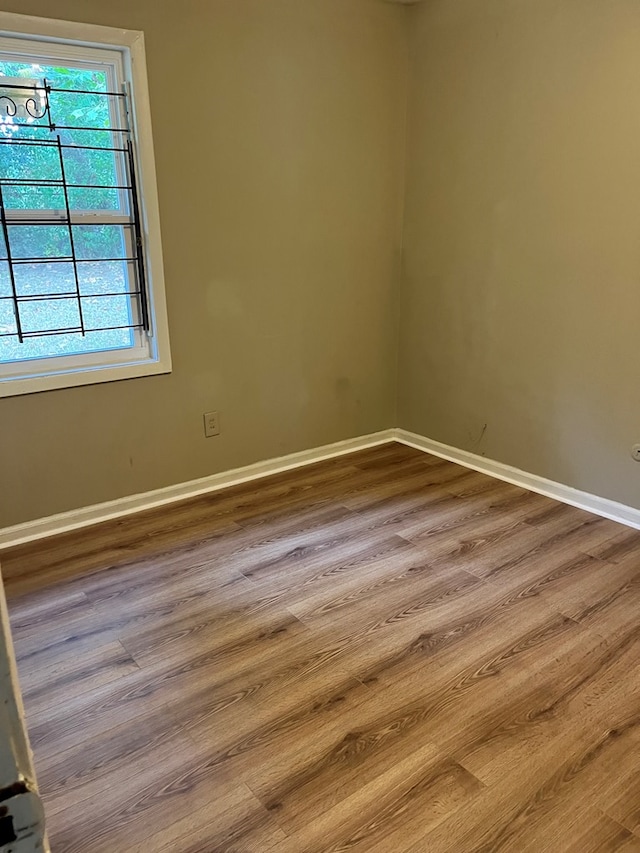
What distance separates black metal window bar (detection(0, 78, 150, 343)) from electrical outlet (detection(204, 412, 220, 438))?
0.55m

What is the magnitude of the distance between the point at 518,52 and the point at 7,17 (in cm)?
210

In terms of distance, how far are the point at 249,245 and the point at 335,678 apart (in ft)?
6.63

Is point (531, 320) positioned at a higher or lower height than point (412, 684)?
higher

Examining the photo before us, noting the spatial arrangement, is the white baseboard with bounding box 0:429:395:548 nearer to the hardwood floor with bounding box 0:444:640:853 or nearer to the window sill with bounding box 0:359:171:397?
the hardwood floor with bounding box 0:444:640:853

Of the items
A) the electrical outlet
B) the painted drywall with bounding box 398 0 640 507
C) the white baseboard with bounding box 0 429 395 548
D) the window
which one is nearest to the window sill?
the window

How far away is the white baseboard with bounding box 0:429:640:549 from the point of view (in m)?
2.78

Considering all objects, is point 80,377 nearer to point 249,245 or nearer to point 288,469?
point 249,245

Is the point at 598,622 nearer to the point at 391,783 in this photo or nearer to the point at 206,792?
the point at 391,783

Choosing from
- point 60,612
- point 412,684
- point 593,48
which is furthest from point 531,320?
point 60,612

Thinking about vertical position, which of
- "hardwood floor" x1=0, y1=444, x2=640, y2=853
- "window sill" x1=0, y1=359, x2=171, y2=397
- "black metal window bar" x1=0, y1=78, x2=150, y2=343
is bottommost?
"hardwood floor" x1=0, y1=444, x2=640, y2=853

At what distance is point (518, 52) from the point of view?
9.26 ft

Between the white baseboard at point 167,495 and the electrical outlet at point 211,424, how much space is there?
0.23m

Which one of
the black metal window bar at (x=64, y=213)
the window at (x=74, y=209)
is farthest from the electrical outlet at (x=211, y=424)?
the black metal window bar at (x=64, y=213)

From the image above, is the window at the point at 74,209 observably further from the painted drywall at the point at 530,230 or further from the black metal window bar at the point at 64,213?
the painted drywall at the point at 530,230
